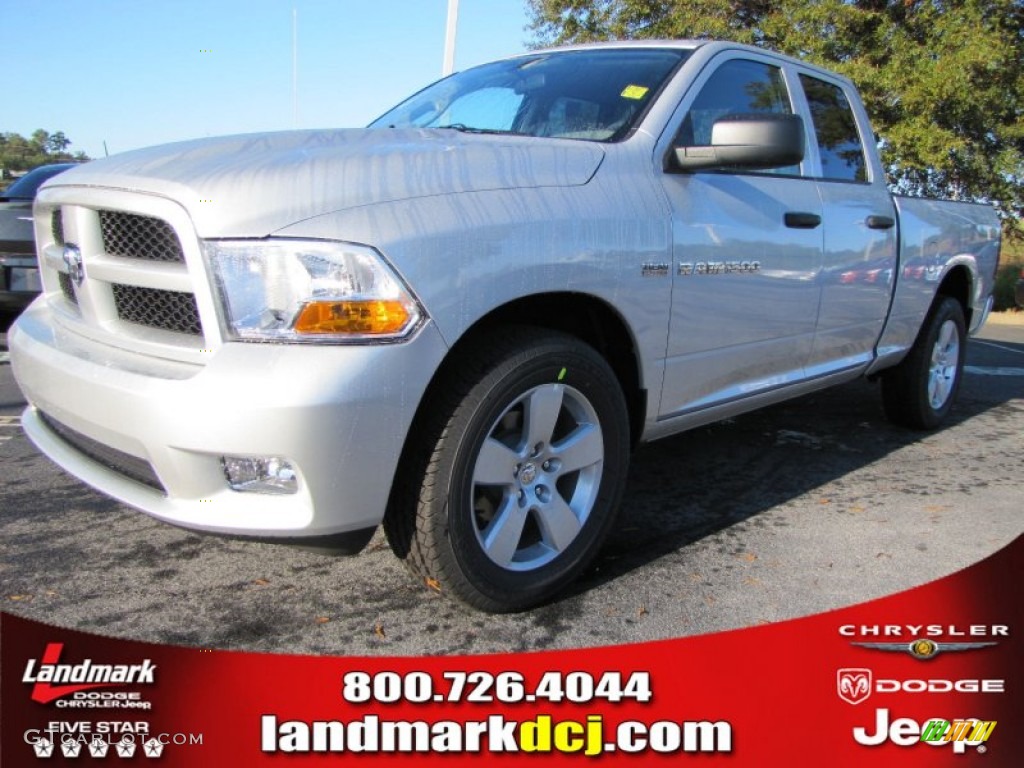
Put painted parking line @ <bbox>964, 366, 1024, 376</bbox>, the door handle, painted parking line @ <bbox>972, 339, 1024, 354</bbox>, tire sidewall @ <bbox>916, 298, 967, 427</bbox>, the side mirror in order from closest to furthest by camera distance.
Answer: the side mirror
the door handle
tire sidewall @ <bbox>916, 298, 967, 427</bbox>
painted parking line @ <bbox>964, 366, 1024, 376</bbox>
painted parking line @ <bbox>972, 339, 1024, 354</bbox>

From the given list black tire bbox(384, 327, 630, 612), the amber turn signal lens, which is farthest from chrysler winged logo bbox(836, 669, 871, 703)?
the amber turn signal lens

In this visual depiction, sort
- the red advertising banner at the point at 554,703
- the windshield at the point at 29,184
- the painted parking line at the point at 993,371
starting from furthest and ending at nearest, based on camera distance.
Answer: the painted parking line at the point at 993,371 < the windshield at the point at 29,184 < the red advertising banner at the point at 554,703

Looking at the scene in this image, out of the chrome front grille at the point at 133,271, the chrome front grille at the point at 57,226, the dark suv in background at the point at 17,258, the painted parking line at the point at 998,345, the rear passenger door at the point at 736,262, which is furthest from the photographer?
the painted parking line at the point at 998,345

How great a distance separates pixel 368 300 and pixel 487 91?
5.89 ft

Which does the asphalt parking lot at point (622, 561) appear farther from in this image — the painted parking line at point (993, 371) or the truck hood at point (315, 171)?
the painted parking line at point (993, 371)

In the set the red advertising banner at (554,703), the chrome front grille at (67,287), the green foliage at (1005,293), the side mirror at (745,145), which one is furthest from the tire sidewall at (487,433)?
the green foliage at (1005,293)

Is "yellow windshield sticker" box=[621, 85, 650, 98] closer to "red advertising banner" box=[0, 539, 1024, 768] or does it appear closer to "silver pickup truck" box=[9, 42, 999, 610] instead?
"silver pickup truck" box=[9, 42, 999, 610]

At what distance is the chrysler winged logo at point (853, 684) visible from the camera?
1951mm

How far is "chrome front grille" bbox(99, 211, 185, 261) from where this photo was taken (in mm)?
2146

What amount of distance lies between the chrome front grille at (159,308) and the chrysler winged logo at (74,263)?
0.14 meters

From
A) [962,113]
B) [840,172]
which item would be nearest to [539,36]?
[962,113]

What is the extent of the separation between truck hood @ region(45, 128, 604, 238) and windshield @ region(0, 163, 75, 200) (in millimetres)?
5019

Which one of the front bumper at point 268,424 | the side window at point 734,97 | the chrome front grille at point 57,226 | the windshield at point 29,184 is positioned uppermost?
the side window at point 734,97

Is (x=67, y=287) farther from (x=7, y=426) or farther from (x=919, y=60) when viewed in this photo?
(x=919, y=60)
